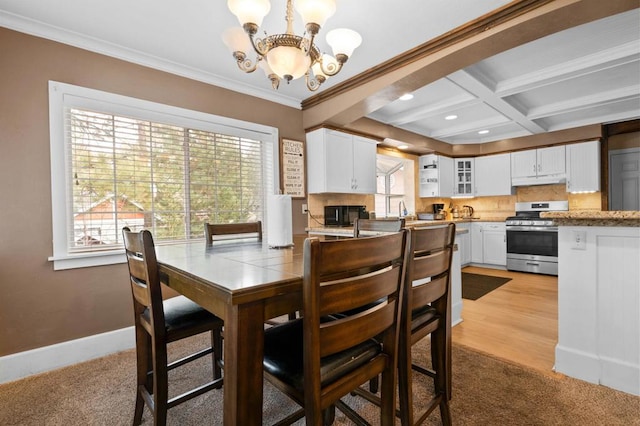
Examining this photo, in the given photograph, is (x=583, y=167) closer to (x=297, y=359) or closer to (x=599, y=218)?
(x=599, y=218)

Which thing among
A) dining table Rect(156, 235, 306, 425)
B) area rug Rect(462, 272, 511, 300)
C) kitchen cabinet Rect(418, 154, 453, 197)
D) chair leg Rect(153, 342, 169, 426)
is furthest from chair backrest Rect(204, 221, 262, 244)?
kitchen cabinet Rect(418, 154, 453, 197)

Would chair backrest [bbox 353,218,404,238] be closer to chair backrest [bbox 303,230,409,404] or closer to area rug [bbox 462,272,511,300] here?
chair backrest [bbox 303,230,409,404]

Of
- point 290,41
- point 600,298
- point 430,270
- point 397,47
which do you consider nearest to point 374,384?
point 430,270

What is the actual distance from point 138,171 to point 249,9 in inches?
71.4

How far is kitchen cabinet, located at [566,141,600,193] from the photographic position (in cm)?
450

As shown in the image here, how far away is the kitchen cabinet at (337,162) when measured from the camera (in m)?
3.62

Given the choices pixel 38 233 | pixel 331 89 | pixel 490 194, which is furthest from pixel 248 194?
pixel 490 194

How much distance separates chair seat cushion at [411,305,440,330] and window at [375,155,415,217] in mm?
3671

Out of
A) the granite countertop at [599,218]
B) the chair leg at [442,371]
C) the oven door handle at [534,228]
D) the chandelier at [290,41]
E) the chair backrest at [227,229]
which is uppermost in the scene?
the chandelier at [290,41]

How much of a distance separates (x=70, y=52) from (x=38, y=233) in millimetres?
1372

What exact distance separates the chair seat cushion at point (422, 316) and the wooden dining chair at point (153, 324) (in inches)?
37.8

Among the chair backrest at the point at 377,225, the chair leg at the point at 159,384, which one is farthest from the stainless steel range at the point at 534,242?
the chair leg at the point at 159,384

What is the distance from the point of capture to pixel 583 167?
4.59m

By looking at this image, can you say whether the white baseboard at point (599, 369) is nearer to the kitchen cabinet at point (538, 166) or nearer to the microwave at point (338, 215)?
the microwave at point (338, 215)
